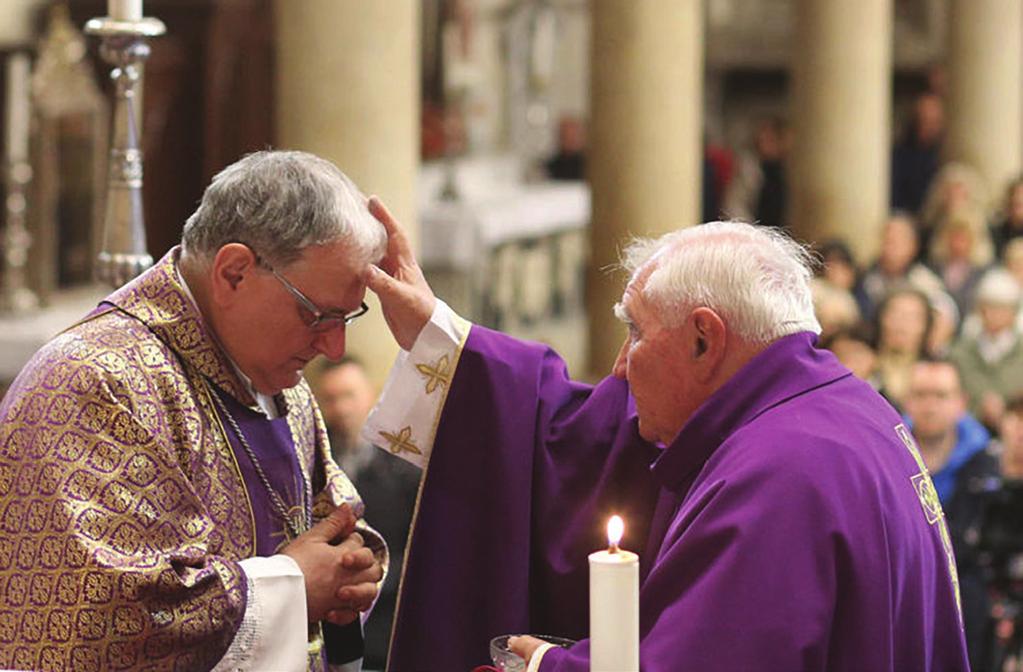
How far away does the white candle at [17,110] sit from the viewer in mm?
9602

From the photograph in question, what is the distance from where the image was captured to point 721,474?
3.43 meters

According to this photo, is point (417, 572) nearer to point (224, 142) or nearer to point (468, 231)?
point (468, 231)

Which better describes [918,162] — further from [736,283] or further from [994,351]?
[736,283]

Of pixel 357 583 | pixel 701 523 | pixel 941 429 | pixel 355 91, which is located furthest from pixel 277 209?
pixel 941 429

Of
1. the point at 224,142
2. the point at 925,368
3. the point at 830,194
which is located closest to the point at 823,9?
the point at 830,194

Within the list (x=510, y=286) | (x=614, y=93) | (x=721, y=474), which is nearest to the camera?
(x=721, y=474)

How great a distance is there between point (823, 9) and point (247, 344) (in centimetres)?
1093

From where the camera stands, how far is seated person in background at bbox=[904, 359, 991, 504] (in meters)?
7.37

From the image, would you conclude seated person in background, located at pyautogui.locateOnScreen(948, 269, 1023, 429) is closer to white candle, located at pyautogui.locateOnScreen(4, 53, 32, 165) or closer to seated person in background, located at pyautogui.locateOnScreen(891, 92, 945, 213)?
white candle, located at pyautogui.locateOnScreen(4, 53, 32, 165)

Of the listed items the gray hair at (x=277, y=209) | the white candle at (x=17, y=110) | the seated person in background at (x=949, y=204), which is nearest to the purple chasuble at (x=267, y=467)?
the gray hair at (x=277, y=209)

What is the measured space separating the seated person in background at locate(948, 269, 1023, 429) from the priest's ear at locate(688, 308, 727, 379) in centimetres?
641

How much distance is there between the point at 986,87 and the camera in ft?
54.6

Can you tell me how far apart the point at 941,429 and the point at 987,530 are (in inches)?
21.3

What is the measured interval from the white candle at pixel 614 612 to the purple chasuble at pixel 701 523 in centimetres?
58
